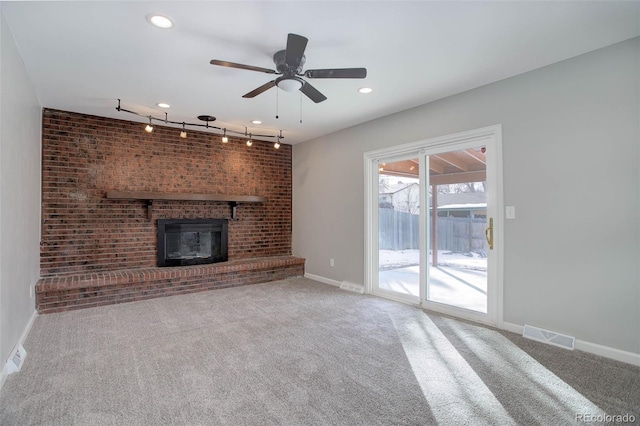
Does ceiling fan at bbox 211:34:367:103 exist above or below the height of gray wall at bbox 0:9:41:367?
above

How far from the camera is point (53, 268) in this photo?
420cm

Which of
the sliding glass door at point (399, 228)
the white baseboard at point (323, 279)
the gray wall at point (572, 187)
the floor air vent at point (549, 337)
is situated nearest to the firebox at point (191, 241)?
the white baseboard at point (323, 279)

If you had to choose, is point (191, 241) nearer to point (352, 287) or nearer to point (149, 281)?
point (149, 281)

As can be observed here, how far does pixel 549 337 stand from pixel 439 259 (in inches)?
51.8

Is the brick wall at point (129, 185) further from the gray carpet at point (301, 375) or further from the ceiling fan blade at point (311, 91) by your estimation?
the ceiling fan blade at point (311, 91)

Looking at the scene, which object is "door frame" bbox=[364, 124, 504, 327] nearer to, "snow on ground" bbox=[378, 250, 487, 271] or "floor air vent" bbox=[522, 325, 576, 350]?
"snow on ground" bbox=[378, 250, 487, 271]

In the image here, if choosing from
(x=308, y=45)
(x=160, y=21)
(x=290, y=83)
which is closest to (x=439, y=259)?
(x=290, y=83)

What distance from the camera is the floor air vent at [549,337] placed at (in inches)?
110

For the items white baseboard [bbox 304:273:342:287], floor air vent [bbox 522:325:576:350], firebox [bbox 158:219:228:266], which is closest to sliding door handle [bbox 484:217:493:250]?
floor air vent [bbox 522:325:576:350]

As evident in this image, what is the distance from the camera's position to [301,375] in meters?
2.36

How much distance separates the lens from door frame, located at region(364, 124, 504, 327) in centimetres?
331

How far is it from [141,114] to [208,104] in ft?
3.58

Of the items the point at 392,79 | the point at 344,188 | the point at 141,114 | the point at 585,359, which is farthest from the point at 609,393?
the point at 141,114

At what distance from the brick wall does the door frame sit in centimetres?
209
